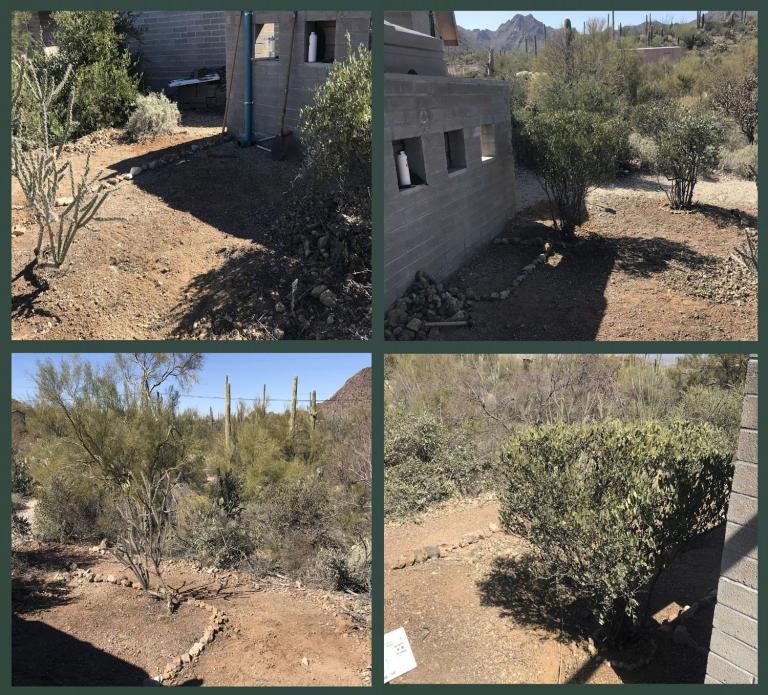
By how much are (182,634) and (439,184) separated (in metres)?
4.19

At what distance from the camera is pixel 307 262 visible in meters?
4.89

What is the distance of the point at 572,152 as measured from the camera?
24.0ft

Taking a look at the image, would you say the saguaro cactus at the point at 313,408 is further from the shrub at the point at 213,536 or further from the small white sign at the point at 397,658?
the small white sign at the point at 397,658

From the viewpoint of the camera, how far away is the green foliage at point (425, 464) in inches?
259

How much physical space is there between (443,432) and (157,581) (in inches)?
130

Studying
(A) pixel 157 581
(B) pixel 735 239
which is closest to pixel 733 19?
(B) pixel 735 239

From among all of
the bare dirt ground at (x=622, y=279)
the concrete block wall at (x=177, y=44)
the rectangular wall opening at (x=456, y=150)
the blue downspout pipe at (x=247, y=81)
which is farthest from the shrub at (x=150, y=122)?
the bare dirt ground at (x=622, y=279)

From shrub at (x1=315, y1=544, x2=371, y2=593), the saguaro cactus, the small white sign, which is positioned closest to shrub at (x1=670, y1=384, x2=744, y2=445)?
shrub at (x1=315, y1=544, x2=371, y2=593)

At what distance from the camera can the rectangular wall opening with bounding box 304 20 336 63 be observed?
635 centimetres

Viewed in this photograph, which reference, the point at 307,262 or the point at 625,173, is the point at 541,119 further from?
the point at 625,173

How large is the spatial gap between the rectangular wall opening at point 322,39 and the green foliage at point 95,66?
3.54 metres

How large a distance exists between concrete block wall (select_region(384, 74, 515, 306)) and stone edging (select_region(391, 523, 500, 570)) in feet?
6.87

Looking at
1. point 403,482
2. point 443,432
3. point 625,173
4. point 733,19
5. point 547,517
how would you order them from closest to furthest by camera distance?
point 547,517 < point 403,482 < point 443,432 < point 625,173 < point 733,19

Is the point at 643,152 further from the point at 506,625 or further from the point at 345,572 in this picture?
the point at 506,625
